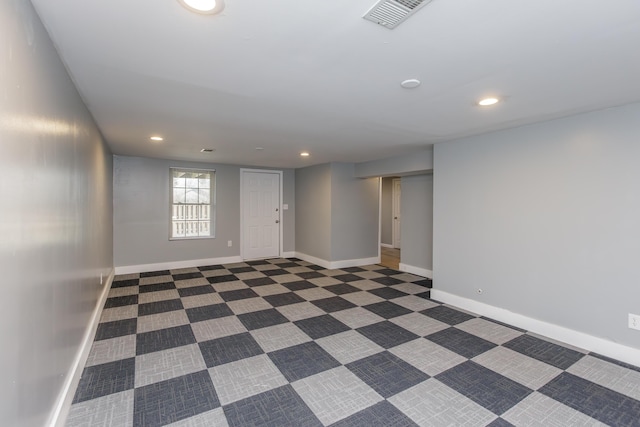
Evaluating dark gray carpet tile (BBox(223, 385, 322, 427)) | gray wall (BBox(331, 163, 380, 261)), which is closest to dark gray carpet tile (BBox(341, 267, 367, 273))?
gray wall (BBox(331, 163, 380, 261))

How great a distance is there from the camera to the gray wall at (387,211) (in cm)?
878

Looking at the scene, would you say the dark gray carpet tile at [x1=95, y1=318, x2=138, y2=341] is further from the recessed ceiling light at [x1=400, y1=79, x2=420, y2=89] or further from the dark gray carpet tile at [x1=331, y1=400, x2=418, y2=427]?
the recessed ceiling light at [x1=400, y1=79, x2=420, y2=89]

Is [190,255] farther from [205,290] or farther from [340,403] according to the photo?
[340,403]

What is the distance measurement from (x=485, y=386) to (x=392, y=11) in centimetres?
253

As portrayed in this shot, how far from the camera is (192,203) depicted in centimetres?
617

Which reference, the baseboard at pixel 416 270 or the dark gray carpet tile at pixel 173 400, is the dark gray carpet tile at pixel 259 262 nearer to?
the baseboard at pixel 416 270

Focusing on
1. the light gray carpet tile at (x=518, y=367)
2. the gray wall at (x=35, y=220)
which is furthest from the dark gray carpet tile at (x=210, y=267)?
the light gray carpet tile at (x=518, y=367)

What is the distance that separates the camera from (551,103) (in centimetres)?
249

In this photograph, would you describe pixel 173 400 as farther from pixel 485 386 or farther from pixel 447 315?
pixel 447 315

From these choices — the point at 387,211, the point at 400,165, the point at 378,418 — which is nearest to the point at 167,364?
the point at 378,418

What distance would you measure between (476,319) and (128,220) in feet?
19.0

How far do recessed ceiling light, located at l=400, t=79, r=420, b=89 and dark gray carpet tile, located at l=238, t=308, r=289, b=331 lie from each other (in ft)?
8.72

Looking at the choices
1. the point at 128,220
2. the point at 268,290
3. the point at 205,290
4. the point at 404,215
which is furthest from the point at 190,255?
the point at 404,215

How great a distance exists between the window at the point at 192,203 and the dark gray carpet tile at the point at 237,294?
2219mm
